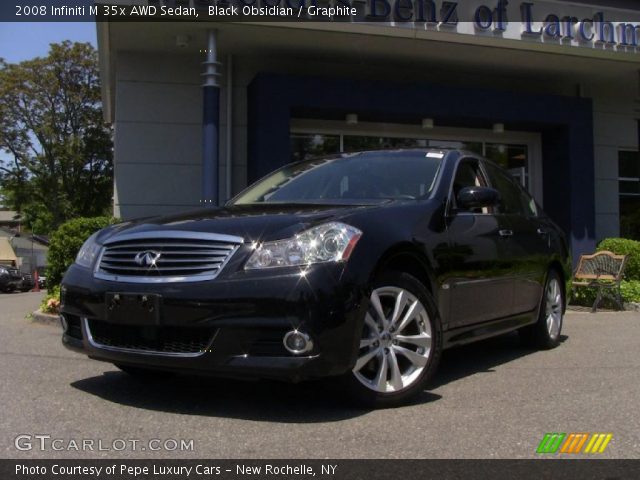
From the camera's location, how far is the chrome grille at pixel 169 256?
3680 mm

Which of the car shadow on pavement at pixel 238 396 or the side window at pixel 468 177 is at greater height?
the side window at pixel 468 177

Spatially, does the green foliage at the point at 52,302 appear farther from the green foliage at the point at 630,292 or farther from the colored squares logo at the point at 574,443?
the green foliage at the point at 630,292

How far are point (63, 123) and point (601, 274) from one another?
85.5 ft

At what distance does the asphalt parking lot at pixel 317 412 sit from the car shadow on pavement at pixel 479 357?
31mm

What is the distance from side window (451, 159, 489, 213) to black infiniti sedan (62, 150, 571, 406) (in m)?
0.05

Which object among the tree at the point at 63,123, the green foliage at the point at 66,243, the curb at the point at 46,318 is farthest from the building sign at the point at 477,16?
the tree at the point at 63,123

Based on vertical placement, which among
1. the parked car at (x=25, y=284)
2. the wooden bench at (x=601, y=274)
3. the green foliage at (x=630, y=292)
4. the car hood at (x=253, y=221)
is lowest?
the parked car at (x=25, y=284)

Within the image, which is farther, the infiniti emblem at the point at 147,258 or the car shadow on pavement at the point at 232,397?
the car shadow on pavement at the point at 232,397

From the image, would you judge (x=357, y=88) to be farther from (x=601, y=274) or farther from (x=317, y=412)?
(x=317, y=412)

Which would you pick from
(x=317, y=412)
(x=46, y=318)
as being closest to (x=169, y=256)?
(x=317, y=412)

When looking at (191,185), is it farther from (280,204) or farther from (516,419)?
(516,419)

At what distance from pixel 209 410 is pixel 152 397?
0.51 meters

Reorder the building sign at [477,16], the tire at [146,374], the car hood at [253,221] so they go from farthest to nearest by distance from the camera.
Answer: the building sign at [477,16]
the tire at [146,374]
the car hood at [253,221]

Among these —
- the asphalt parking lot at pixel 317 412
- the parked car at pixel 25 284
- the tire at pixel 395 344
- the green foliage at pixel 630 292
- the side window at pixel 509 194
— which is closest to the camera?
the asphalt parking lot at pixel 317 412
